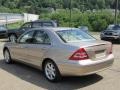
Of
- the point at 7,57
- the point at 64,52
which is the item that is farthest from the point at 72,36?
the point at 7,57

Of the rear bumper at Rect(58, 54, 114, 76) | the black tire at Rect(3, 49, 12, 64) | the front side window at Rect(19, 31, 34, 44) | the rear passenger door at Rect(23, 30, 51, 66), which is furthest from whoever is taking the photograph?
the black tire at Rect(3, 49, 12, 64)

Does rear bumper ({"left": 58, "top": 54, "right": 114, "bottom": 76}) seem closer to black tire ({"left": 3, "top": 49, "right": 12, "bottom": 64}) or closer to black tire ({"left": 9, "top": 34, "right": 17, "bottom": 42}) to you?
black tire ({"left": 3, "top": 49, "right": 12, "bottom": 64})

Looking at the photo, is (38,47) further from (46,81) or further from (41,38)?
(46,81)

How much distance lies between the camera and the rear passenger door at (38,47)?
7.41 meters

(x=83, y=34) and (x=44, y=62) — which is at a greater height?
(x=83, y=34)

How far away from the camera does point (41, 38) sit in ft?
25.4

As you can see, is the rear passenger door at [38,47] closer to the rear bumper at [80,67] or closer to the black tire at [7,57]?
the rear bumper at [80,67]

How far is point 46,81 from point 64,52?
109 cm

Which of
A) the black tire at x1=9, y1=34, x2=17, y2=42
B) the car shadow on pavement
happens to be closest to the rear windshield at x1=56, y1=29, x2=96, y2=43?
the car shadow on pavement

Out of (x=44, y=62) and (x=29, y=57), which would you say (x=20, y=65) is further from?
(x=44, y=62)

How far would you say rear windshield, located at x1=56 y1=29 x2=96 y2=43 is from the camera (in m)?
7.21

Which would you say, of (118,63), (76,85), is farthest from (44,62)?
(118,63)

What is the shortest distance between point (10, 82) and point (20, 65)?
7.28 ft

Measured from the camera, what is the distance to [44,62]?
24.5 ft
